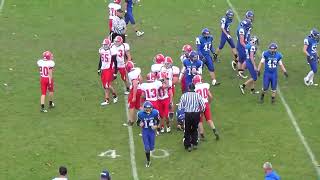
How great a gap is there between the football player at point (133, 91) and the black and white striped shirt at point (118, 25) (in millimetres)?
3356

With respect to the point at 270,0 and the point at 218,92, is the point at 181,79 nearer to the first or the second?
the point at 218,92

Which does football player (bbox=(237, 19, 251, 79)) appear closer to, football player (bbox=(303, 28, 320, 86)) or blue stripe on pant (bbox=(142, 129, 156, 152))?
football player (bbox=(303, 28, 320, 86))

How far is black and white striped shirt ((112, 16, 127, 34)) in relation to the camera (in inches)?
782

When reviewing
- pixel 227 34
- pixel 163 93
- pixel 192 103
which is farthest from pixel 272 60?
pixel 192 103

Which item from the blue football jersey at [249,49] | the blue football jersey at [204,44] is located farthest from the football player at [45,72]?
the blue football jersey at [249,49]

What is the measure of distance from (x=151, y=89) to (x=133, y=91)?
61 centimetres

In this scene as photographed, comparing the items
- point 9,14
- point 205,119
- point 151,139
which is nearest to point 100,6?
point 9,14

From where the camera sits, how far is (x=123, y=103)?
58.7 ft

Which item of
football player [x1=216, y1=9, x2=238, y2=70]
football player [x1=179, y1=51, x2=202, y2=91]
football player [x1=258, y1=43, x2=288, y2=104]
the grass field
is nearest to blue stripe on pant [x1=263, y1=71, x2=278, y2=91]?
football player [x1=258, y1=43, x2=288, y2=104]

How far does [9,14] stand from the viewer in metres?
24.0

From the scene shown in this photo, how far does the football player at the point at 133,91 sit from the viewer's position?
52.8 feet

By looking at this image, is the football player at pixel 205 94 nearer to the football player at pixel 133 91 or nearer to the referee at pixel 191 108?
the referee at pixel 191 108

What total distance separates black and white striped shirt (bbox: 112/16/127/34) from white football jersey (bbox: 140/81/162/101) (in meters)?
4.42

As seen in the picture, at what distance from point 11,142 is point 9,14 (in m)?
9.18
